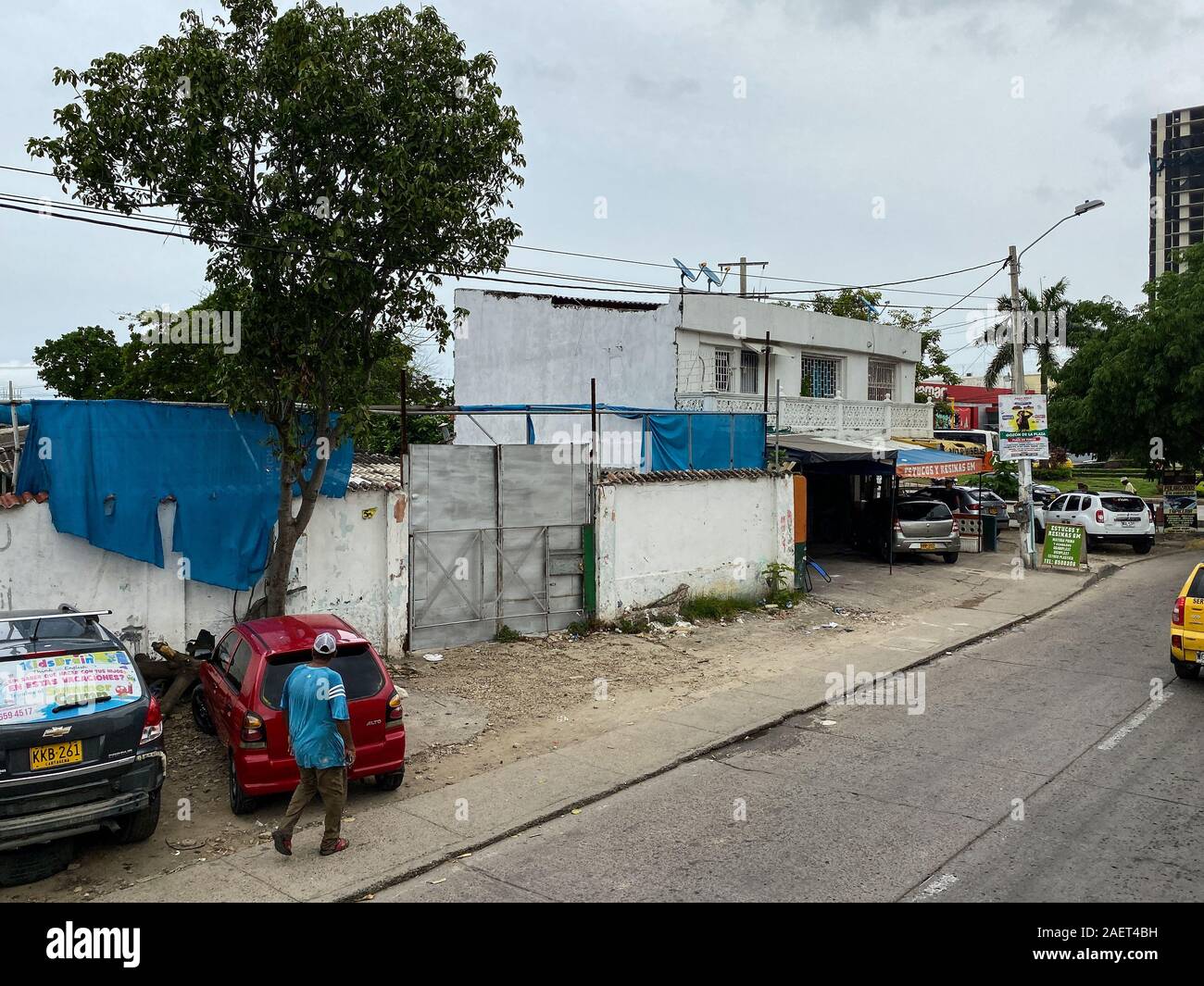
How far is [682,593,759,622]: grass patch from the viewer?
1612cm

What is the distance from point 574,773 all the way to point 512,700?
2.63 meters

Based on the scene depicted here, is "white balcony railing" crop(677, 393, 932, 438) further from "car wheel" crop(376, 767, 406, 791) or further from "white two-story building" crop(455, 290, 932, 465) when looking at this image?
"car wheel" crop(376, 767, 406, 791)

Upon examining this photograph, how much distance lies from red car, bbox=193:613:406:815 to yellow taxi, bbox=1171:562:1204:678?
9.38 metres

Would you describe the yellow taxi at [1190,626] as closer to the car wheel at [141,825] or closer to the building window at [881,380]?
the car wheel at [141,825]

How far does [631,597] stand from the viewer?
15570 mm

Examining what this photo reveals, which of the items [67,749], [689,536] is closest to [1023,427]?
[689,536]

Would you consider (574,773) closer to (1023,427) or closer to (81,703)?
(81,703)

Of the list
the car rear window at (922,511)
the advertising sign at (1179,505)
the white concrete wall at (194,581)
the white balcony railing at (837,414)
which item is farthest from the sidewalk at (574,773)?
the advertising sign at (1179,505)

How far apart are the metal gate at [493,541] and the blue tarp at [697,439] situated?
4.19 feet

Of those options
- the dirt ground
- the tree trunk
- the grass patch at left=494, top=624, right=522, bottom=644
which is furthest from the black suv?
the grass patch at left=494, top=624, right=522, bottom=644

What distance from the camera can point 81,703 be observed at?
678 cm

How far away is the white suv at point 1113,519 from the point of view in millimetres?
26000
